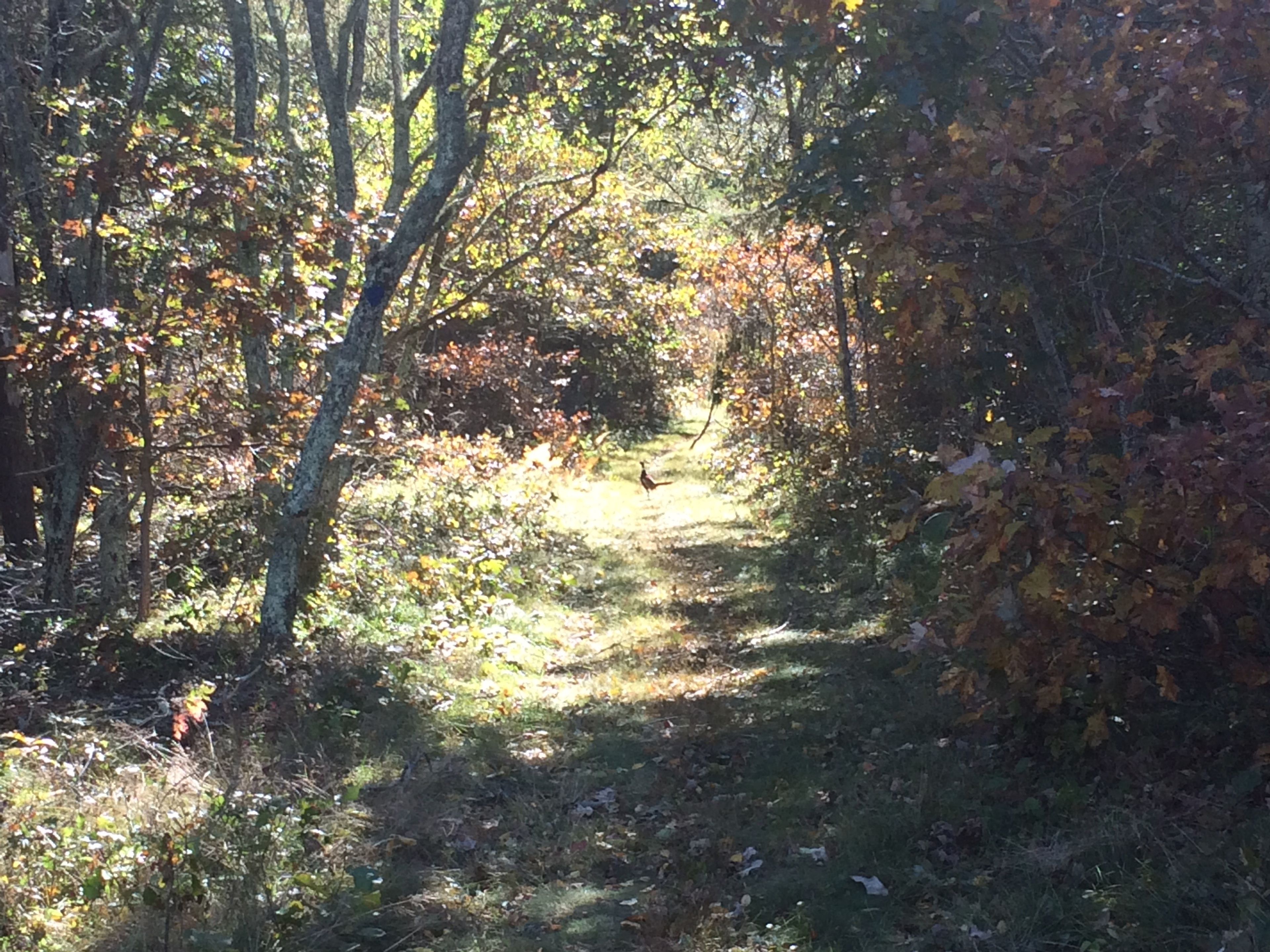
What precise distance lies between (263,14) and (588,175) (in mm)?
10126

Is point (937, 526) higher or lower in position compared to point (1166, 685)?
higher

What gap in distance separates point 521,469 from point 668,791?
9197mm

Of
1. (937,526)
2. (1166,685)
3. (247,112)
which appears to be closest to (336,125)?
(247,112)

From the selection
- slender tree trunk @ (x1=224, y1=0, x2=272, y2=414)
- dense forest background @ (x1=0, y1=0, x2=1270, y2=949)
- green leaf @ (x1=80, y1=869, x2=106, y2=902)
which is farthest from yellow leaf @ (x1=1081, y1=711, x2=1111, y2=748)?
slender tree trunk @ (x1=224, y1=0, x2=272, y2=414)

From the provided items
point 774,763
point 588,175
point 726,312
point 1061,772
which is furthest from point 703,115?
point 726,312

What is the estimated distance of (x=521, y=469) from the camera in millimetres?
15188

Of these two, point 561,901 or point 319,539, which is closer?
point 561,901

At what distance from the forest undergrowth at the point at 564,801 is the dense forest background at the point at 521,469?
5 cm

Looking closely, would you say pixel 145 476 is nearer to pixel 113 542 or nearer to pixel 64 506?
pixel 64 506

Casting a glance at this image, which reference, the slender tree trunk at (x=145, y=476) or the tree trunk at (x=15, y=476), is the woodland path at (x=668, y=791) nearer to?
the slender tree trunk at (x=145, y=476)

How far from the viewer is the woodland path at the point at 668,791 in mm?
4816

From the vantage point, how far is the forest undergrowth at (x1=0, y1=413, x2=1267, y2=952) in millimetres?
4414

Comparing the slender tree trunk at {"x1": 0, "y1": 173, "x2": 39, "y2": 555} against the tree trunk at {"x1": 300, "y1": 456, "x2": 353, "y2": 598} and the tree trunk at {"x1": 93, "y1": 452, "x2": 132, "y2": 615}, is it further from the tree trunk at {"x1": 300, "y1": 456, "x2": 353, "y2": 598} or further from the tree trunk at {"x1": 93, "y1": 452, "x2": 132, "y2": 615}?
the tree trunk at {"x1": 300, "y1": 456, "x2": 353, "y2": 598}

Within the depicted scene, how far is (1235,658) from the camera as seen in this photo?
4.88 m
